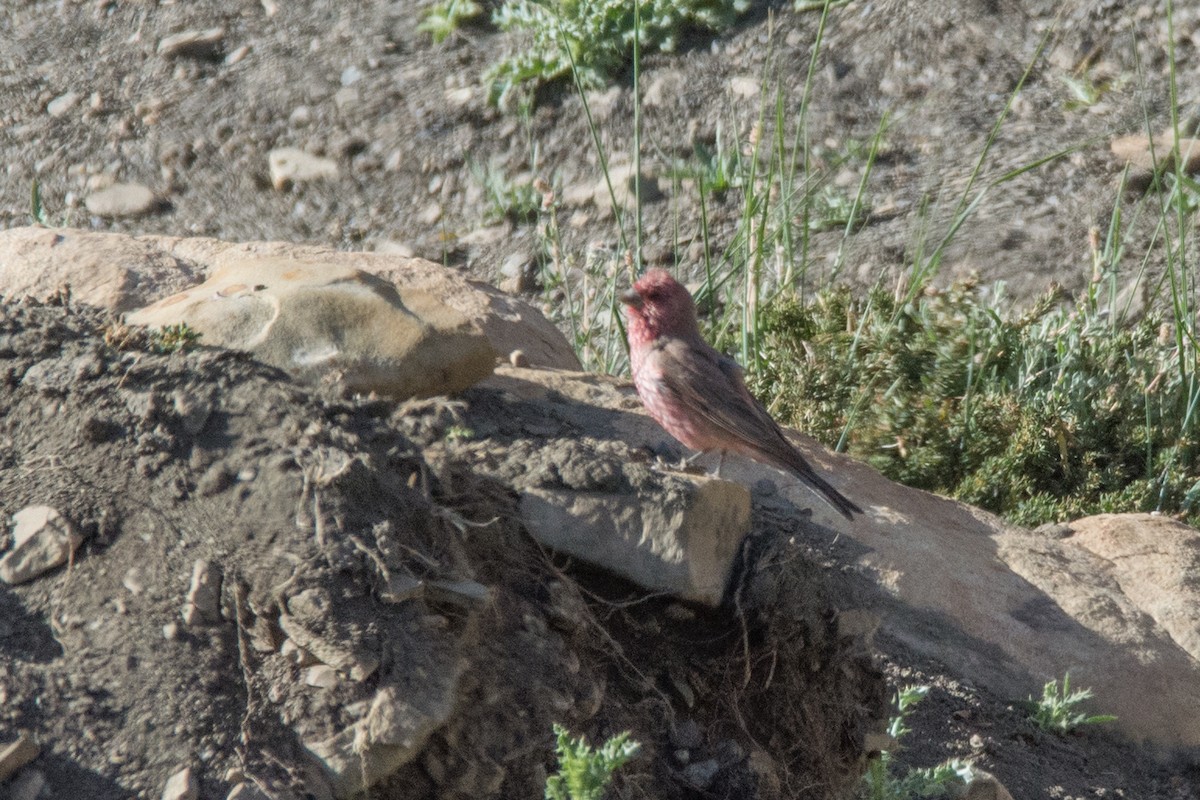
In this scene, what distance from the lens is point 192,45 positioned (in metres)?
7.25

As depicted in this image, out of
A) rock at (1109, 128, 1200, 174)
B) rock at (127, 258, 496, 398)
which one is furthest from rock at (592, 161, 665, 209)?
rock at (127, 258, 496, 398)

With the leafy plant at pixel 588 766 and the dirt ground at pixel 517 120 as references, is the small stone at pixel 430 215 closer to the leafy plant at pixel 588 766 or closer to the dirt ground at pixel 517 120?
the dirt ground at pixel 517 120

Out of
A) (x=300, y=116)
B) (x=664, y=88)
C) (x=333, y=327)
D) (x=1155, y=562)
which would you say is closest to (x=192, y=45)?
(x=300, y=116)

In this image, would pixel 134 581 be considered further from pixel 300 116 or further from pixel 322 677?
pixel 300 116

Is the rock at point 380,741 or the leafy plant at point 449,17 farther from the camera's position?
the leafy plant at point 449,17

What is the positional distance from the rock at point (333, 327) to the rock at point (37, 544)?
2.19 feet

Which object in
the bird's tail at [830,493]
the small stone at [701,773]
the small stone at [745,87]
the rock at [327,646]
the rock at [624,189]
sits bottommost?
the rock at [624,189]

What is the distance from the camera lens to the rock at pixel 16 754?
2.01m

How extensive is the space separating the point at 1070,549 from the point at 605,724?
198cm

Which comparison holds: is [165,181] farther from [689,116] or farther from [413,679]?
[413,679]

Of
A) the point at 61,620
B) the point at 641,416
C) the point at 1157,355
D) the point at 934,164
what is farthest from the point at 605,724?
the point at 934,164

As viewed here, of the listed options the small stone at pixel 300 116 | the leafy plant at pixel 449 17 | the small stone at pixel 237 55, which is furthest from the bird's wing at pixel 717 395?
the small stone at pixel 237 55

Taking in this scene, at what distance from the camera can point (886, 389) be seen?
491cm

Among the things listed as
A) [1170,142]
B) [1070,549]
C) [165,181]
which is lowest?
[165,181]
